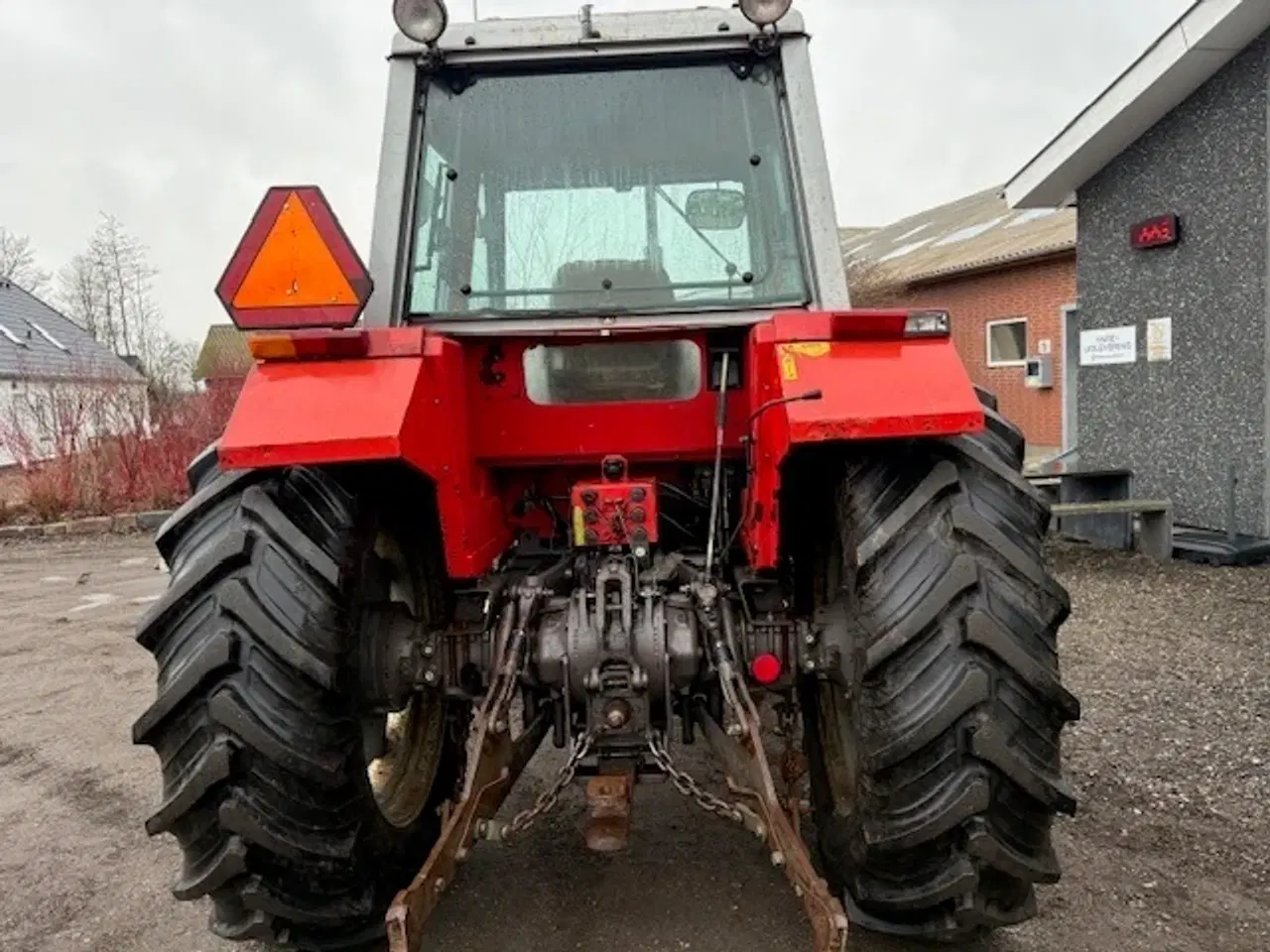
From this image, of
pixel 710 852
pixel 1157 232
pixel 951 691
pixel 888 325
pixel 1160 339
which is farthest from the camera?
pixel 1160 339

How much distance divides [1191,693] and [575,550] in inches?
130

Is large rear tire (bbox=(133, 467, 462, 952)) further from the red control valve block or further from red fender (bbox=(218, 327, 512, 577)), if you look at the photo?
Result: the red control valve block

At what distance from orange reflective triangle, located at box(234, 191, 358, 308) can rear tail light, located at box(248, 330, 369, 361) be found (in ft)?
0.31

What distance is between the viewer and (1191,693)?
4812mm

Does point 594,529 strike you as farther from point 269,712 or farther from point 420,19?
point 420,19

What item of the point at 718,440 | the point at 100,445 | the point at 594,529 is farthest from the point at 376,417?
the point at 100,445

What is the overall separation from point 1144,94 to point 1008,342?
10.4m

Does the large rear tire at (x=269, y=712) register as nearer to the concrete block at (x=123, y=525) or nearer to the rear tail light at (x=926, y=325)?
the rear tail light at (x=926, y=325)

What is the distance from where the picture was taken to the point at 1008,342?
17672 millimetres

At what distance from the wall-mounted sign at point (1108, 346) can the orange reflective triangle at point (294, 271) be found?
24.7 ft

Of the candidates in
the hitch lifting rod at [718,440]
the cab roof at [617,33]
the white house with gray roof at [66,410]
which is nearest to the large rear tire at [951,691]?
the hitch lifting rod at [718,440]

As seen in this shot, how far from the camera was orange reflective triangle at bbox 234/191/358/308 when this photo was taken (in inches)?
98.2

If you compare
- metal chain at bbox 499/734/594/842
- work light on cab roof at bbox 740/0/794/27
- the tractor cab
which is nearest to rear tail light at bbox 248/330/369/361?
the tractor cab

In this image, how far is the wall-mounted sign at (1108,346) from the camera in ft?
27.9
